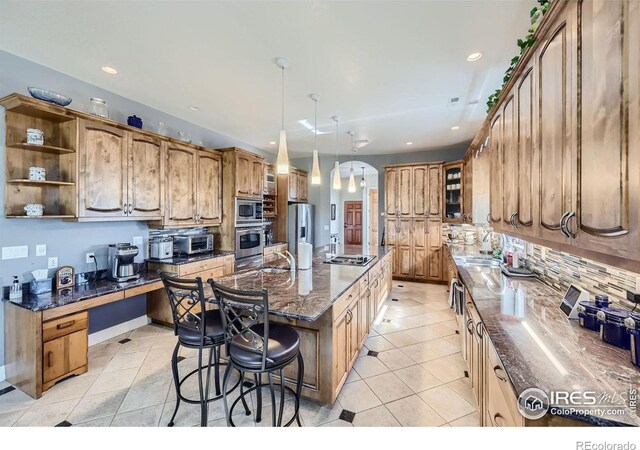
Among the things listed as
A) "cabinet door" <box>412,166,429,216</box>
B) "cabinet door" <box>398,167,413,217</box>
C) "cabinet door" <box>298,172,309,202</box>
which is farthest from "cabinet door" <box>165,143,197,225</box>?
"cabinet door" <box>412,166,429,216</box>

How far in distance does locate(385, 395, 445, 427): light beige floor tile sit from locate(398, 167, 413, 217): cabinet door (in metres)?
4.22

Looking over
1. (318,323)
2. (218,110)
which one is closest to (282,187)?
(218,110)

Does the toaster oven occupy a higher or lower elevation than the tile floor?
higher

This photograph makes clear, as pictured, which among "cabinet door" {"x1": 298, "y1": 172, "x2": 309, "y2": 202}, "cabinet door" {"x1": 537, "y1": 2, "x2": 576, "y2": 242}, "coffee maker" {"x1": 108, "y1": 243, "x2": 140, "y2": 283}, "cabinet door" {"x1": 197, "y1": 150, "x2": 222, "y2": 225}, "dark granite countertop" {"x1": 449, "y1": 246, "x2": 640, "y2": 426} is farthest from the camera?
"cabinet door" {"x1": 298, "y1": 172, "x2": 309, "y2": 202}

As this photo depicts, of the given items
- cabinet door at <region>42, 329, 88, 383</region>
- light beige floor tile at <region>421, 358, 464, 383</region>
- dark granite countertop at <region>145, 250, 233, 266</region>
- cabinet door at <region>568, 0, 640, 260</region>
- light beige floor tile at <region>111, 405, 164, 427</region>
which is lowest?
light beige floor tile at <region>421, 358, 464, 383</region>

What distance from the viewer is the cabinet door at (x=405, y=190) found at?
5.83 meters

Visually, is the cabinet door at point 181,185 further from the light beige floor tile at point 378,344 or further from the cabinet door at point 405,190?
the cabinet door at point 405,190

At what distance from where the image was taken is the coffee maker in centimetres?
295

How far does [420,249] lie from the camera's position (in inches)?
228

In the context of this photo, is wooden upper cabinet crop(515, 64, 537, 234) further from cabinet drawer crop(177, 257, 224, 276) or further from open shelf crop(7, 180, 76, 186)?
open shelf crop(7, 180, 76, 186)

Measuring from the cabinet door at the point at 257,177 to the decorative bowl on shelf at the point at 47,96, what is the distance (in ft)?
8.36

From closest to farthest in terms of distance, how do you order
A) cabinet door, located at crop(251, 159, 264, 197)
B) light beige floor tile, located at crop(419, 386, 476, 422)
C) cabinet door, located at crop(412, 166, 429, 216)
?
light beige floor tile, located at crop(419, 386, 476, 422) < cabinet door, located at crop(251, 159, 264, 197) < cabinet door, located at crop(412, 166, 429, 216)

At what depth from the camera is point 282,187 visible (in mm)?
5918

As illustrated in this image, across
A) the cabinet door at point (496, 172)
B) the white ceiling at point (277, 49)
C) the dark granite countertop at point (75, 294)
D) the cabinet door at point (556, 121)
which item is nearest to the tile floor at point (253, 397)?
the dark granite countertop at point (75, 294)
